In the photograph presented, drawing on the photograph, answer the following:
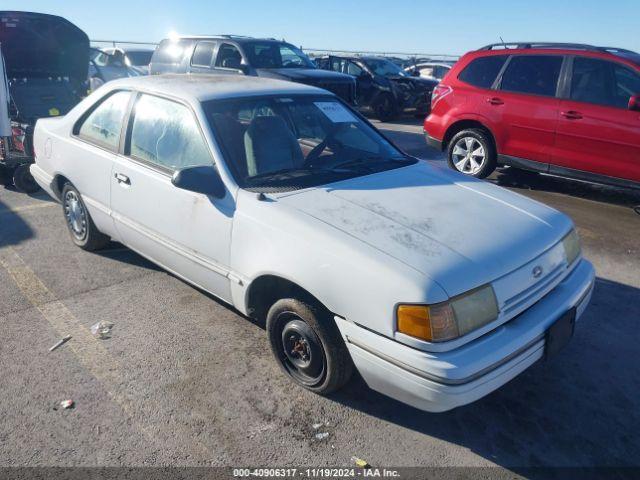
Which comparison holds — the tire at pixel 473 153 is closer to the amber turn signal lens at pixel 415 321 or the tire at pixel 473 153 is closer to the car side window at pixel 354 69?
the amber turn signal lens at pixel 415 321

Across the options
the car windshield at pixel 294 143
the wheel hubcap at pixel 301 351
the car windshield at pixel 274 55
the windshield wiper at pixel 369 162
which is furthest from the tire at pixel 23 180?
the car windshield at pixel 274 55

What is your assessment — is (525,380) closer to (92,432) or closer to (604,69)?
(92,432)

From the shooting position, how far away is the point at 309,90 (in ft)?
12.8

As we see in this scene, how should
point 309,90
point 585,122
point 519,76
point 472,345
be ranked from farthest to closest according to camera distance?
point 519,76 → point 585,122 → point 309,90 → point 472,345

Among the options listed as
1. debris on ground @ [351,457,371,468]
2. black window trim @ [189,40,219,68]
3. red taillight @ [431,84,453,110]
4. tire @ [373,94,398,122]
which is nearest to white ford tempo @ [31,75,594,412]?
debris on ground @ [351,457,371,468]

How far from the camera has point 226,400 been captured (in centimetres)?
287

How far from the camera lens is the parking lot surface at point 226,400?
2529 millimetres

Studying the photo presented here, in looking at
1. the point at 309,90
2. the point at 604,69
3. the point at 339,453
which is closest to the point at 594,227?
the point at 604,69

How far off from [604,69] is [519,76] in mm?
990

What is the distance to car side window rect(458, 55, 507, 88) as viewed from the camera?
6930 mm

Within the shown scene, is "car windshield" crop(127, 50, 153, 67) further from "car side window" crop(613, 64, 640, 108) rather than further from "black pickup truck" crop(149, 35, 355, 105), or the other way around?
"car side window" crop(613, 64, 640, 108)

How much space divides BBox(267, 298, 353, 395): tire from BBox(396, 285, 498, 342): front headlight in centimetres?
47

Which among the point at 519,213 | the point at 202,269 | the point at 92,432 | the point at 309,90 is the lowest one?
the point at 92,432

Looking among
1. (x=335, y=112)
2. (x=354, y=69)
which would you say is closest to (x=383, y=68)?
(x=354, y=69)
